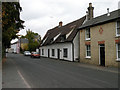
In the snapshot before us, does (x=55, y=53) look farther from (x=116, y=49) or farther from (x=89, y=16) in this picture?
(x=116, y=49)

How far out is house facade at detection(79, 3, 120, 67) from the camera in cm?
1700

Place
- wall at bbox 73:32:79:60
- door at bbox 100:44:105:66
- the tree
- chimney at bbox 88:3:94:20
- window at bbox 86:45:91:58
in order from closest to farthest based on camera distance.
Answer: the tree
door at bbox 100:44:105:66
window at bbox 86:45:91:58
wall at bbox 73:32:79:60
chimney at bbox 88:3:94:20

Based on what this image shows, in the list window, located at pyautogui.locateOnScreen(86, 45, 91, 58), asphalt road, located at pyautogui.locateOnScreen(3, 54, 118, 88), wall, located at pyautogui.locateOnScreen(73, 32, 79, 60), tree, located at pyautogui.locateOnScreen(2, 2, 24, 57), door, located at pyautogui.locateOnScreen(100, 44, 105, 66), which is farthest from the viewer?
wall, located at pyautogui.locateOnScreen(73, 32, 79, 60)

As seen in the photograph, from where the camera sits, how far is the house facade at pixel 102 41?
55.8 feet

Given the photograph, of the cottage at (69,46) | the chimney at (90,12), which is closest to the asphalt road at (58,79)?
the cottage at (69,46)

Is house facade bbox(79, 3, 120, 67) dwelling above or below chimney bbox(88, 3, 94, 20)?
below

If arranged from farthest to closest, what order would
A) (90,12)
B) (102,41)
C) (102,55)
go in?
(90,12) < (102,55) < (102,41)

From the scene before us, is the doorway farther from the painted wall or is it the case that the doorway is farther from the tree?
the tree

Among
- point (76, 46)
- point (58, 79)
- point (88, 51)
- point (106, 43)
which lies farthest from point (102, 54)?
point (58, 79)

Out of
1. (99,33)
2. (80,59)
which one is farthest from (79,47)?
(99,33)

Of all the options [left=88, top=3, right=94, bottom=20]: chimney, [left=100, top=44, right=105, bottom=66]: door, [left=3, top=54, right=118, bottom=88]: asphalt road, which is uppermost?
[left=88, top=3, right=94, bottom=20]: chimney

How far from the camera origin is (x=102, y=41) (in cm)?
1886

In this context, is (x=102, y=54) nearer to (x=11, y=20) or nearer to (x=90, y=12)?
(x=90, y=12)

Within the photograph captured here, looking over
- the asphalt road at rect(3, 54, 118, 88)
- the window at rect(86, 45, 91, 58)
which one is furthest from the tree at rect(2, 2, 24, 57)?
the window at rect(86, 45, 91, 58)
